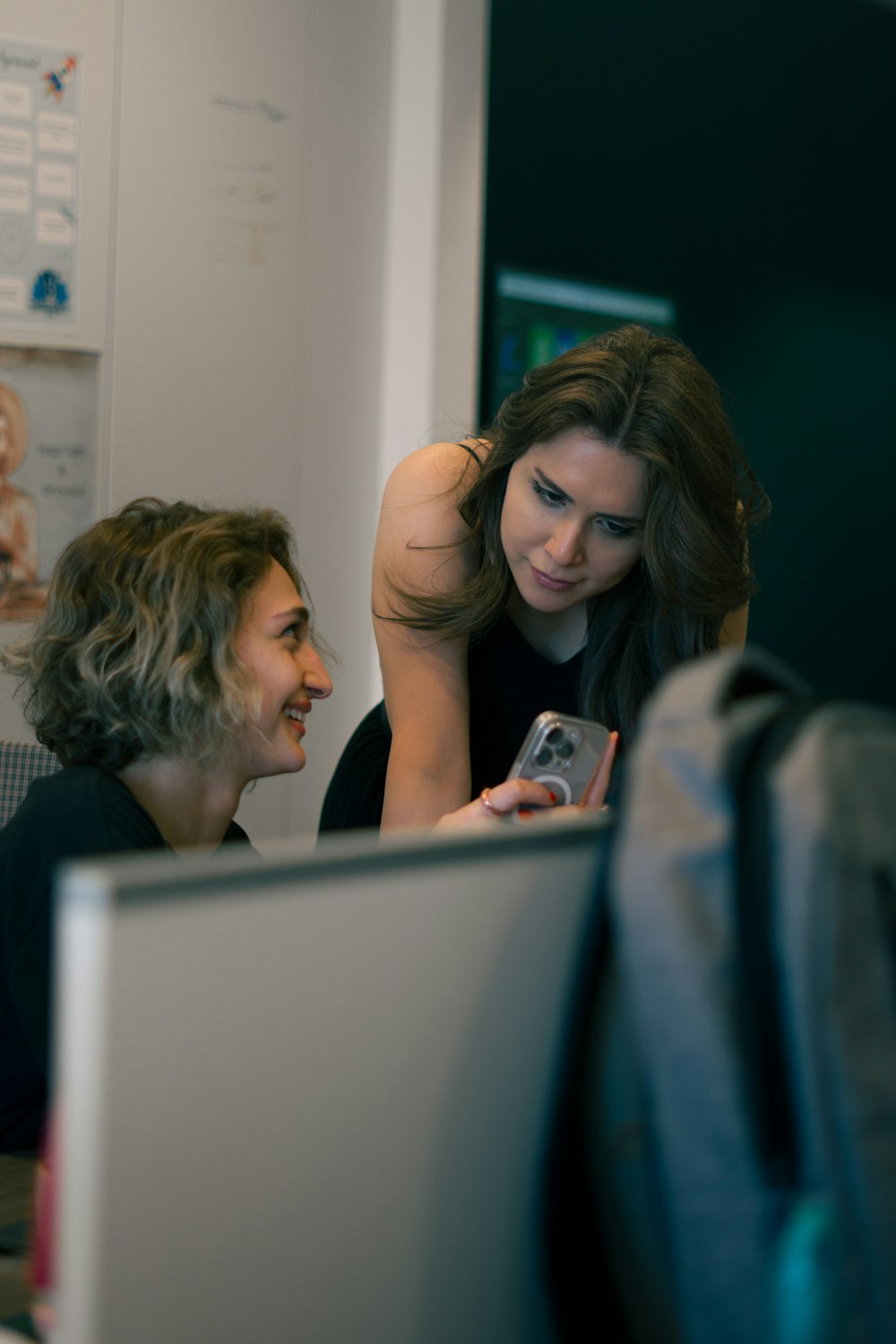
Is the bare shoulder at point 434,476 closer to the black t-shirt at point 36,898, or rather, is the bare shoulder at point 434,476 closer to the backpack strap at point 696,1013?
the black t-shirt at point 36,898

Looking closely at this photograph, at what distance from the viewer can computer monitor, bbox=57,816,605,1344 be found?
614 millimetres

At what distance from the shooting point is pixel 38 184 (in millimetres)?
2953

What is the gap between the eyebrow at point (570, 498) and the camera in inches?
65.0

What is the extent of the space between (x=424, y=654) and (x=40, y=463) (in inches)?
60.6

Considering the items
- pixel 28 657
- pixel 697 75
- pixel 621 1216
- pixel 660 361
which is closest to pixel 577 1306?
pixel 621 1216

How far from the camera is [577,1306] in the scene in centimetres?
76

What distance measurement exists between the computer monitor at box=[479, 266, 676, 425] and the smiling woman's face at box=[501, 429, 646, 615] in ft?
7.31

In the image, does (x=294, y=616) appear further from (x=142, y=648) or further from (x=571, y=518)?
(x=571, y=518)

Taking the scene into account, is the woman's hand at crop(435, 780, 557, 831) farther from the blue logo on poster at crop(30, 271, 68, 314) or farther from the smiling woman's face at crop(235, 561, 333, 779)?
the blue logo on poster at crop(30, 271, 68, 314)

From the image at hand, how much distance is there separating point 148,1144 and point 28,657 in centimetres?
104

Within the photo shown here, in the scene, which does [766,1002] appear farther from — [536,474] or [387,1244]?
[536,474]

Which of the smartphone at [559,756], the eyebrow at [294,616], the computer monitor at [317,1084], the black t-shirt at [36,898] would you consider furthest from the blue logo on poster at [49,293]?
the computer monitor at [317,1084]

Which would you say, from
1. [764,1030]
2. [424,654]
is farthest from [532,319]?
[764,1030]

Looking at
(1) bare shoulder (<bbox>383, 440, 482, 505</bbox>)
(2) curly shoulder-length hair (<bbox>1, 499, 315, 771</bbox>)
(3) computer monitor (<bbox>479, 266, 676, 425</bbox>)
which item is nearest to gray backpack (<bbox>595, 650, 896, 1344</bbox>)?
(2) curly shoulder-length hair (<bbox>1, 499, 315, 771</bbox>)
